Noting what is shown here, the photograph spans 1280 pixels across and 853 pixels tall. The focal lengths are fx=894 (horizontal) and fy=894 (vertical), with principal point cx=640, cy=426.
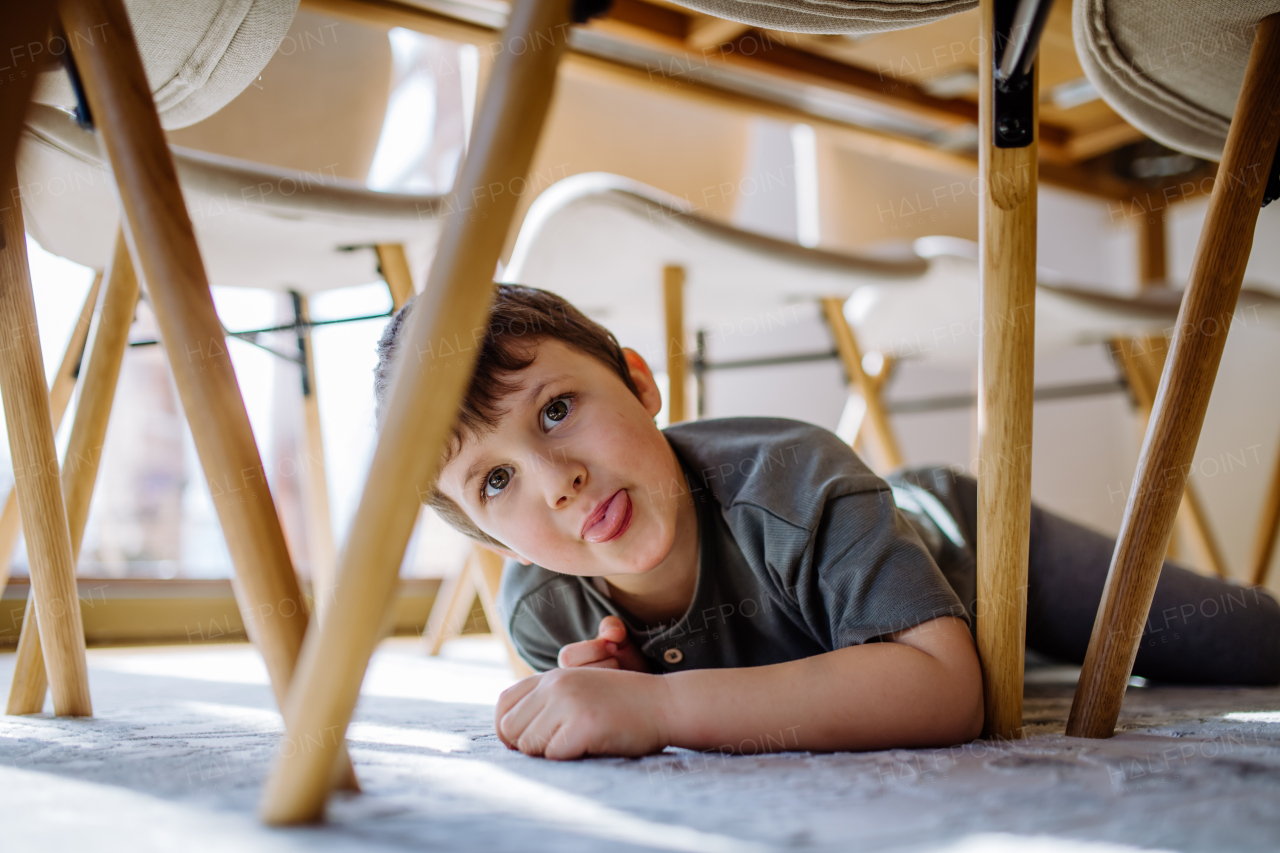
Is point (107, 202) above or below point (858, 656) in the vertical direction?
above

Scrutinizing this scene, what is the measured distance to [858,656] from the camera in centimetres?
48

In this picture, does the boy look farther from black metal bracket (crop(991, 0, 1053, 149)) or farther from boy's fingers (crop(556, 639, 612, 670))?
black metal bracket (crop(991, 0, 1053, 149))

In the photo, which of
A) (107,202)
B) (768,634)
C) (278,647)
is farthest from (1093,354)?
(278,647)

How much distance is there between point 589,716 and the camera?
44 centimetres

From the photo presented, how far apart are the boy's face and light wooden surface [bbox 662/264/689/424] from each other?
0.38 m

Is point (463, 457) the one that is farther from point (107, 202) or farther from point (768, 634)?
point (107, 202)

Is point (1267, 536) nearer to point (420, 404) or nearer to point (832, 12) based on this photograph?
point (832, 12)

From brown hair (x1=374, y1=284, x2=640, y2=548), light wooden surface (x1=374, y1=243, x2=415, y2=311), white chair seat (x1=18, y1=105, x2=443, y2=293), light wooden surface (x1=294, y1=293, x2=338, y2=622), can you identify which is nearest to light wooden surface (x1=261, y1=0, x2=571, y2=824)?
brown hair (x1=374, y1=284, x2=640, y2=548)

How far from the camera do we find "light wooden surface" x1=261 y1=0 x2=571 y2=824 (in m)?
0.28

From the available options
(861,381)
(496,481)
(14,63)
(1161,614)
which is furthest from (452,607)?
(14,63)

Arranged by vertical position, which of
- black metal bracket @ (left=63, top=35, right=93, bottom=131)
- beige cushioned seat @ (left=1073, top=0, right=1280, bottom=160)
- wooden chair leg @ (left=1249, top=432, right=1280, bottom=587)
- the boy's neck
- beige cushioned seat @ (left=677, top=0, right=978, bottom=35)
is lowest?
wooden chair leg @ (left=1249, top=432, right=1280, bottom=587)

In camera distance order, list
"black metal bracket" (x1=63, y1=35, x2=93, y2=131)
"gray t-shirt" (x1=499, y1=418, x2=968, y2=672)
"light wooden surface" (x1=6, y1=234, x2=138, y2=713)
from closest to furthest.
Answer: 1. "black metal bracket" (x1=63, y1=35, x2=93, y2=131)
2. "gray t-shirt" (x1=499, y1=418, x2=968, y2=672)
3. "light wooden surface" (x1=6, y1=234, x2=138, y2=713)

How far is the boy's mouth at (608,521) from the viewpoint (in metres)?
0.58

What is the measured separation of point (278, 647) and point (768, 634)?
1.33ft
